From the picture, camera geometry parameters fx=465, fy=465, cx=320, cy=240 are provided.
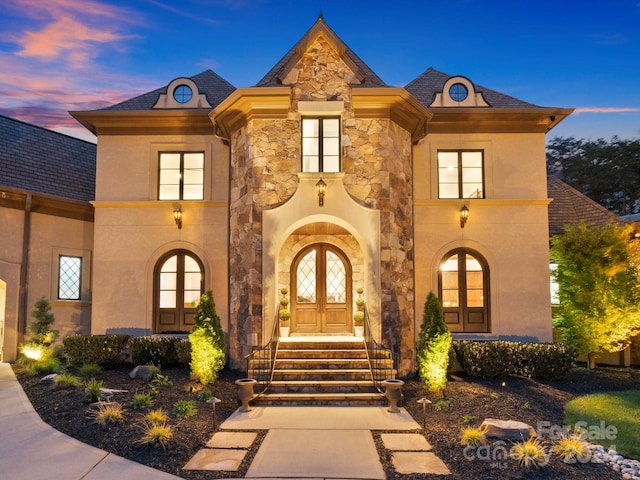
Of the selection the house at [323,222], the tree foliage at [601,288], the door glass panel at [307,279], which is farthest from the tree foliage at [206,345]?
the tree foliage at [601,288]

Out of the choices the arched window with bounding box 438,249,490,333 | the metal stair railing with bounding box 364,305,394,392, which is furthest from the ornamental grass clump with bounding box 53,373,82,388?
the arched window with bounding box 438,249,490,333

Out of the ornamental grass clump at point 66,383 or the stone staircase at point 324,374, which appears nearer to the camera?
the stone staircase at point 324,374

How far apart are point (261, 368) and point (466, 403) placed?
3.81m

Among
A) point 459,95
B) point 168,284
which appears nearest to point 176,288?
point 168,284

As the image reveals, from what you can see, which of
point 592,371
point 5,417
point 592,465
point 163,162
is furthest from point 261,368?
point 592,371

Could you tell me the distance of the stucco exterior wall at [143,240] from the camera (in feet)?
41.0

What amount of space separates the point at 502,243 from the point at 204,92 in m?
9.35

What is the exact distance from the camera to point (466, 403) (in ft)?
26.5

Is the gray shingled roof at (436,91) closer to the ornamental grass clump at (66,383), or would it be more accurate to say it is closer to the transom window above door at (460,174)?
the transom window above door at (460,174)

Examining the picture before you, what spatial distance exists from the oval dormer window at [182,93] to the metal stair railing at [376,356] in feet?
26.0

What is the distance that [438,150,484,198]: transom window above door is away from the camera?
42.4ft

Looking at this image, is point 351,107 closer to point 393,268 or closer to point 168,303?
point 393,268

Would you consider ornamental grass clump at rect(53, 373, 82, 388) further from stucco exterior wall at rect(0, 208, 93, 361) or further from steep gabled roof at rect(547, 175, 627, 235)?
steep gabled roof at rect(547, 175, 627, 235)

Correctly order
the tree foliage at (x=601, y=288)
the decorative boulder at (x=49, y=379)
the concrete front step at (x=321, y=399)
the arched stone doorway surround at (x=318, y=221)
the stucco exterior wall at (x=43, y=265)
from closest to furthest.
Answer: the concrete front step at (x=321, y=399)
the decorative boulder at (x=49, y=379)
the arched stone doorway surround at (x=318, y=221)
the tree foliage at (x=601, y=288)
the stucco exterior wall at (x=43, y=265)
